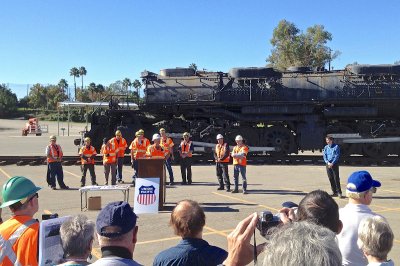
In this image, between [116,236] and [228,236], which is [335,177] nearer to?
[228,236]

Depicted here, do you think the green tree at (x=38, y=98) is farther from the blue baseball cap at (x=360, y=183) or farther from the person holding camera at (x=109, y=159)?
the blue baseball cap at (x=360, y=183)

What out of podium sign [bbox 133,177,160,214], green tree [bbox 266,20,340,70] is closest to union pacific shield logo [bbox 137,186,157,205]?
podium sign [bbox 133,177,160,214]

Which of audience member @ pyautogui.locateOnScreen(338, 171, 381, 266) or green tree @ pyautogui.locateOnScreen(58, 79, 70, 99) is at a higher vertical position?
green tree @ pyautogui.locateOnScreen(58, 79, 70, 99)

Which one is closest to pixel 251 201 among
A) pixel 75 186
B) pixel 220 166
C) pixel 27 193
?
pixel 220 166

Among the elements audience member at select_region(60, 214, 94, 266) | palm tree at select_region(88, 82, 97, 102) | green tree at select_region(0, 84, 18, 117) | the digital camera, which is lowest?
audience member at select_region(60, 214, 94, 266)

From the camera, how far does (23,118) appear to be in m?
75.4

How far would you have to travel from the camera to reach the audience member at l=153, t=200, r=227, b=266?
279 cm

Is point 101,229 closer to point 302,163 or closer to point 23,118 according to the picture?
point 302,163

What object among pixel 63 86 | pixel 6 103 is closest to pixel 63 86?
pixel 63 86

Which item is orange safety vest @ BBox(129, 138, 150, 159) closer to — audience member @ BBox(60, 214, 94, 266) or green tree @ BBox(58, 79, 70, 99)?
audience member @ BBox(60, 214, 94, 266)

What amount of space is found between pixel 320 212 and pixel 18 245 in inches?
91.7

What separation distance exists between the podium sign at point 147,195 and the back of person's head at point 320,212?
6.03m

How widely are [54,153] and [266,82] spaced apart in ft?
32.8

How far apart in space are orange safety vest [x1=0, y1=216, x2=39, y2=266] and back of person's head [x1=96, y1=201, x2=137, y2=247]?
990 millimetres
